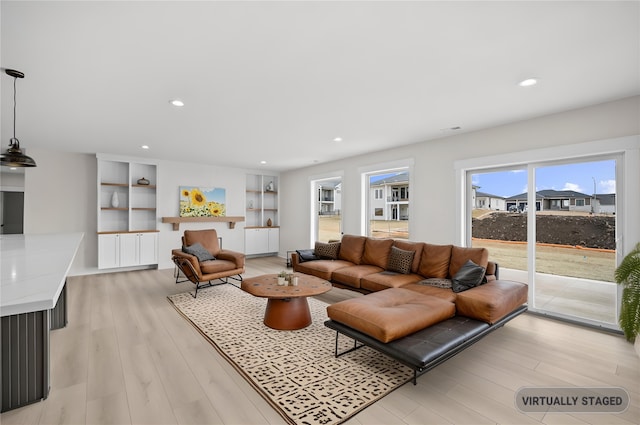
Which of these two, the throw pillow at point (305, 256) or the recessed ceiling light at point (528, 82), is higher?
the recessed ceiling light at point (528, 82)

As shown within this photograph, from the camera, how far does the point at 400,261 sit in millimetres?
4250

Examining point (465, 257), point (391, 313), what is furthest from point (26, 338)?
point (465, 257)

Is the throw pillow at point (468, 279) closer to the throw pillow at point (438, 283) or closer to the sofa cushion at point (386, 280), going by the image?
the throw pillow at point (438, 283)

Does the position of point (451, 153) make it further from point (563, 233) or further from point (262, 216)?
point (262, 216)

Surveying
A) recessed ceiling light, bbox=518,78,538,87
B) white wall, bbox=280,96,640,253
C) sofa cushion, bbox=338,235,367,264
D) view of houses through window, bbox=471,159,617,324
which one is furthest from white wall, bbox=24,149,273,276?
recessed ceiling light, bbox=518,78,538,87

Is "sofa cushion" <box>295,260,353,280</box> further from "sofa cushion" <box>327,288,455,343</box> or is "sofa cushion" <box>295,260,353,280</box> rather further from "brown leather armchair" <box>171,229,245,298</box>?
"sofa cushion" <box>327,288,455,343</box>

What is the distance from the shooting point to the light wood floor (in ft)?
6.20

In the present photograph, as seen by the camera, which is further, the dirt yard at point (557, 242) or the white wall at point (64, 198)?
the white wall at point (64, 198)

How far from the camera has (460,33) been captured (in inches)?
76.3

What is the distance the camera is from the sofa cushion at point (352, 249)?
16.4ft

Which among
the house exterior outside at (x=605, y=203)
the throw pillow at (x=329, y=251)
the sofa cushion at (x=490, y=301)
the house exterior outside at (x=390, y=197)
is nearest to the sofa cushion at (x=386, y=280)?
the sofa cushion at (x=490, y=301)

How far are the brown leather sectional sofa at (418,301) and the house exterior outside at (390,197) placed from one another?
40.3 inches

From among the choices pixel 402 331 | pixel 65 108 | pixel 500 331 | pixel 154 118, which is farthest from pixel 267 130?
pixel 500 331

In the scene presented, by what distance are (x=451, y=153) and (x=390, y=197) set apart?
1531 mm
